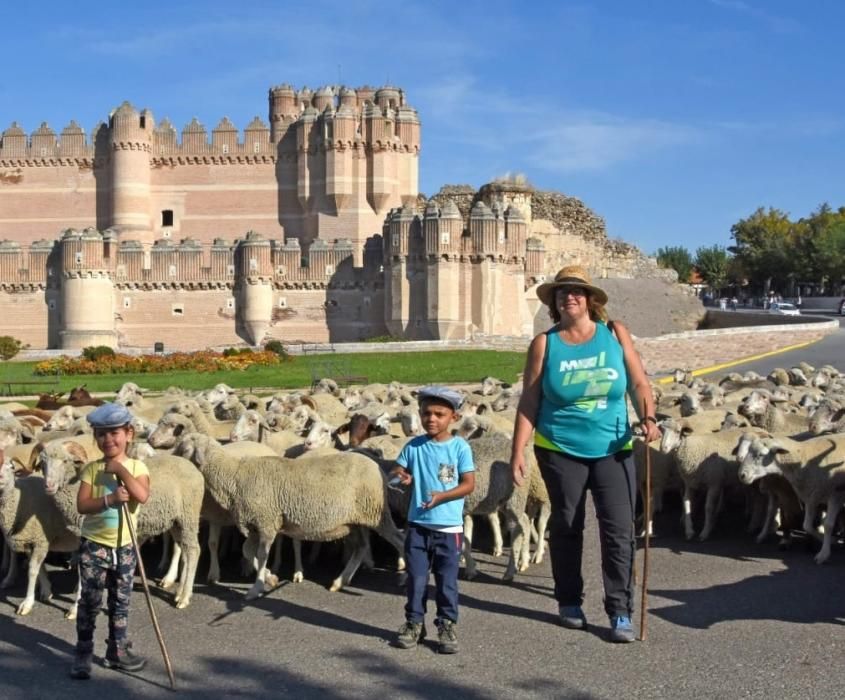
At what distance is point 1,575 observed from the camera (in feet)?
28.8

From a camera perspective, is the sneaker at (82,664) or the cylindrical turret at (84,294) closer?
the sneaker at (82,664)

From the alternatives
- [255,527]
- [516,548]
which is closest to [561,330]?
[516,548]

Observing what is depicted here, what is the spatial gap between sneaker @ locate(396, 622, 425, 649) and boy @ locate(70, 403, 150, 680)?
5.20ft

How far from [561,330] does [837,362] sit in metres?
28.4

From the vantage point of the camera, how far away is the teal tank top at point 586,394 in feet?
21.8

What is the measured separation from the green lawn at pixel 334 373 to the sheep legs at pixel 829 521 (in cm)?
1697

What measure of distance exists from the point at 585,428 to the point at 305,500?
2411mm

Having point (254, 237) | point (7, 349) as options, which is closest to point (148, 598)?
point (7, 349)

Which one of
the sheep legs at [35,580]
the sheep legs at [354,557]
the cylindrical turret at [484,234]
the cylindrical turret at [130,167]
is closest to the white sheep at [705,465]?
the sheep legs at [354,557]

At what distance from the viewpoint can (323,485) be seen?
8000 mm

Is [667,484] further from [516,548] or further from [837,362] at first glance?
[837,362]

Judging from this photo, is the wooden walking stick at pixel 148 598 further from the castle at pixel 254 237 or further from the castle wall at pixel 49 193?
the castle wall at pixel 49 193

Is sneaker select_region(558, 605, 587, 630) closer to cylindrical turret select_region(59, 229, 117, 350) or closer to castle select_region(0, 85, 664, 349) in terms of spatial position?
castle select_region(0, 85, 664, 349)

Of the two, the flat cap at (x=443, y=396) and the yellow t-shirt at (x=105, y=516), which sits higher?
the flat cap at (x=443, y=396)
